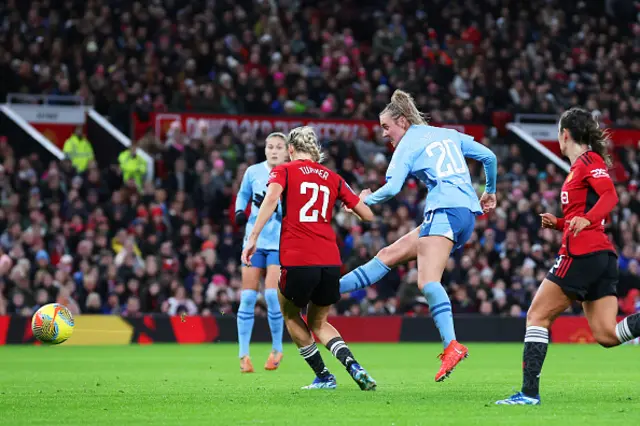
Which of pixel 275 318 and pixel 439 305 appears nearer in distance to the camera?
pixel 439 305

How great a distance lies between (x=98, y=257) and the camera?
786 inches

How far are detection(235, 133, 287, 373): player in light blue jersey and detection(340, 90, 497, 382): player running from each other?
2761 mm

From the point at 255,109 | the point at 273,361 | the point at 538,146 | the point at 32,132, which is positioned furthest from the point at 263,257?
the point at 538,146

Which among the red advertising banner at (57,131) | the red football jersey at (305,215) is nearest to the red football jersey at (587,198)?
the red football jersey at (305,215)

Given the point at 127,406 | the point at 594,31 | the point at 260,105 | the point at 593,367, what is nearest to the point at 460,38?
the point at 594,31

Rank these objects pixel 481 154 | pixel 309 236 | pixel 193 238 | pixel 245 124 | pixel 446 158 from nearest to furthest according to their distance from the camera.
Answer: pixel 309 236, pixel 446 158, pixel 481 154, pixel 193 238, pixel 245 124

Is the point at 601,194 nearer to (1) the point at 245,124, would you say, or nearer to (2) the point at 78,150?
(2) the point at 78,150

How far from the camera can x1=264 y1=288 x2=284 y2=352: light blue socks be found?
42.4 ft

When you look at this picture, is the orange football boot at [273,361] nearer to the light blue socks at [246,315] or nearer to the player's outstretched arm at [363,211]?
the light blue socks at [246,315]

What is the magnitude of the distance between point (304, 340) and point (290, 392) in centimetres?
47

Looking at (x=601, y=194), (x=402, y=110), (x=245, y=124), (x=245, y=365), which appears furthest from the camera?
(x=245, y=124)

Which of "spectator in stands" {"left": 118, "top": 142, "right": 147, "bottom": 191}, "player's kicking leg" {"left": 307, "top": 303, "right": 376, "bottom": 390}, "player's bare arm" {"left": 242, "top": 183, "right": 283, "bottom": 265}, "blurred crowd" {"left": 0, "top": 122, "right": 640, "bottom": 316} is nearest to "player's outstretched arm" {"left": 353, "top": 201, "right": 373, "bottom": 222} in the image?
"player's bare arm" {"left": 242, "top": 183, "right": 283, "bottom": 265}

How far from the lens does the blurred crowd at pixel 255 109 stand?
2011 centimetres

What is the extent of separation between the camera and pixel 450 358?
915 centimetres
